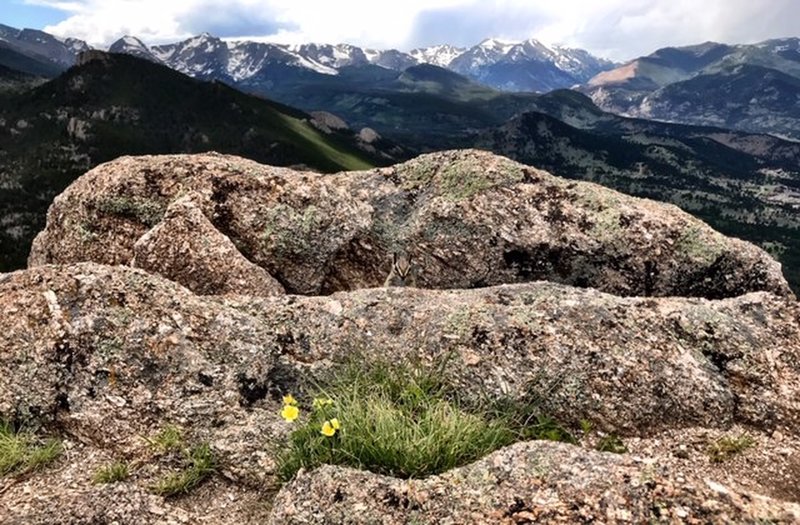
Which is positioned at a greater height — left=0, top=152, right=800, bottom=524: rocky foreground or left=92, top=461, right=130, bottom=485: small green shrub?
left=0, top=152, right=800, bottom=524: rocky foreground

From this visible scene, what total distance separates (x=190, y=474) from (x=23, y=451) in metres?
2.86

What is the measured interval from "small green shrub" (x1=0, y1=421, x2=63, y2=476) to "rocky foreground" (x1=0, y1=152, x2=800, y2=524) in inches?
7.6

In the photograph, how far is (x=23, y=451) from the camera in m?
9.34

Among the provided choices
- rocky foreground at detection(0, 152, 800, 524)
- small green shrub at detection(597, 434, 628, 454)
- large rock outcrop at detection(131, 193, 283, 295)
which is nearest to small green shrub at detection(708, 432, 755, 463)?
rocky foreground at detection(0, 152, 800, 524)

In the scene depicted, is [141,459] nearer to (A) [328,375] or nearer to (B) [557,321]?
(A) [328,375]

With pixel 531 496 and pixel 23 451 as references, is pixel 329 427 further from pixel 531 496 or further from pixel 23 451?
pixel 23 451

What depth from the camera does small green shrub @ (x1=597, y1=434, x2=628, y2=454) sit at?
10.1 meters

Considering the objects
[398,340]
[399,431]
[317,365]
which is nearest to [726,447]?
[399,431]

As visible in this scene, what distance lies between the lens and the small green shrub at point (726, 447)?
986 centimetres

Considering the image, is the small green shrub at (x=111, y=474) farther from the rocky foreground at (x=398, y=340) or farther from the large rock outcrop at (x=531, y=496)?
the large rock outcrop at (x=531, y=496)

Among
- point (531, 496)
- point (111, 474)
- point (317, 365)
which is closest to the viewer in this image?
point (531, 496)

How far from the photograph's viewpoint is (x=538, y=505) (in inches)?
297

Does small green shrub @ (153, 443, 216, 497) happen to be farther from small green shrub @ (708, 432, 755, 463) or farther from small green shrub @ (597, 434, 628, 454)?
small green shrub @ (708, 432, 755, 463)

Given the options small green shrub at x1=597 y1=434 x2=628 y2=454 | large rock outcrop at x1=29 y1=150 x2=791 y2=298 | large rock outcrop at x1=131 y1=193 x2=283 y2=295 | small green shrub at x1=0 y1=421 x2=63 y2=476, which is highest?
large rock outcrop at x1=29 y1=150 x2=791 y2=298
